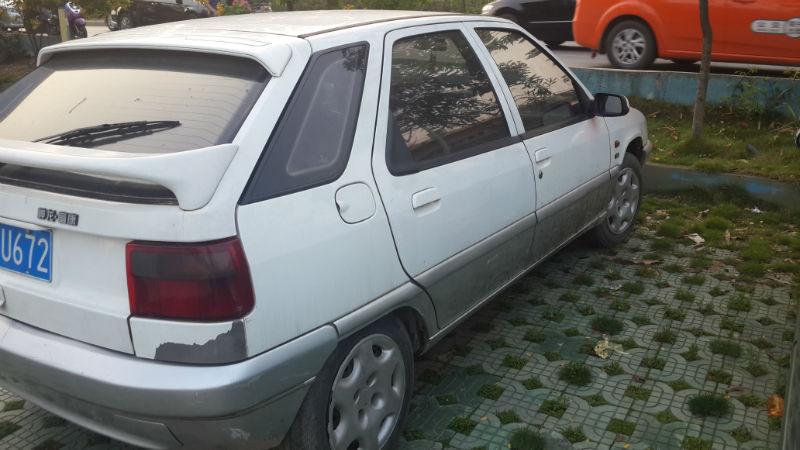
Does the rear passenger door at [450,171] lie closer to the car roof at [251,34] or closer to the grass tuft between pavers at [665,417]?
the car roof at [251,34]

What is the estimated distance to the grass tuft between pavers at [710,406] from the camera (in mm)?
3117

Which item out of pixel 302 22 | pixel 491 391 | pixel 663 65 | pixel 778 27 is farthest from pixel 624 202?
pixel 663 65

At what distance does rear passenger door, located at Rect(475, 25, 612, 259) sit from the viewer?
3.72m

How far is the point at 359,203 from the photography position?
8.36 ft

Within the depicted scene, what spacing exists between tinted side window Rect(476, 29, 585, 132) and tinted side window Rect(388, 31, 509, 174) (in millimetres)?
249

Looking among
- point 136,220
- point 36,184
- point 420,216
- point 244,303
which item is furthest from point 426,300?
point 36,184

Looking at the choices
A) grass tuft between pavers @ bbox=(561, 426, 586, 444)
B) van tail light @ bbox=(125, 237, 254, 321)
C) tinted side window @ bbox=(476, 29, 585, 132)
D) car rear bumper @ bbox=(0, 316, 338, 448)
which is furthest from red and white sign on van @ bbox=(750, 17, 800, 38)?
van tail light @ bbox=(125, 237, 254, 321)

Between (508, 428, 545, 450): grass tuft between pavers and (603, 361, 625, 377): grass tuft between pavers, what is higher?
(508, 428, 545, 450): grass tuft between pavers

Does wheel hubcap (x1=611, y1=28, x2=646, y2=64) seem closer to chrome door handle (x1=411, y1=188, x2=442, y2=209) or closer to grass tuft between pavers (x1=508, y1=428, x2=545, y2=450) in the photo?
chrome door handle (x1=411, y1=188, x2=442, y2=209)

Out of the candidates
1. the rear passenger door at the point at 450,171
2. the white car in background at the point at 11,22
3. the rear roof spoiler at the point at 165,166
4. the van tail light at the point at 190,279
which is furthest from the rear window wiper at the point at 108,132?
the white car in background at the point at 11,22

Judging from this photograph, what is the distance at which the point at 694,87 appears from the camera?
24.0 feet

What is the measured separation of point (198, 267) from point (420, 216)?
0.99 m

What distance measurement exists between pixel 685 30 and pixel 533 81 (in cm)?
527

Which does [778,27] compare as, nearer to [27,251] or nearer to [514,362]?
[514,362]
